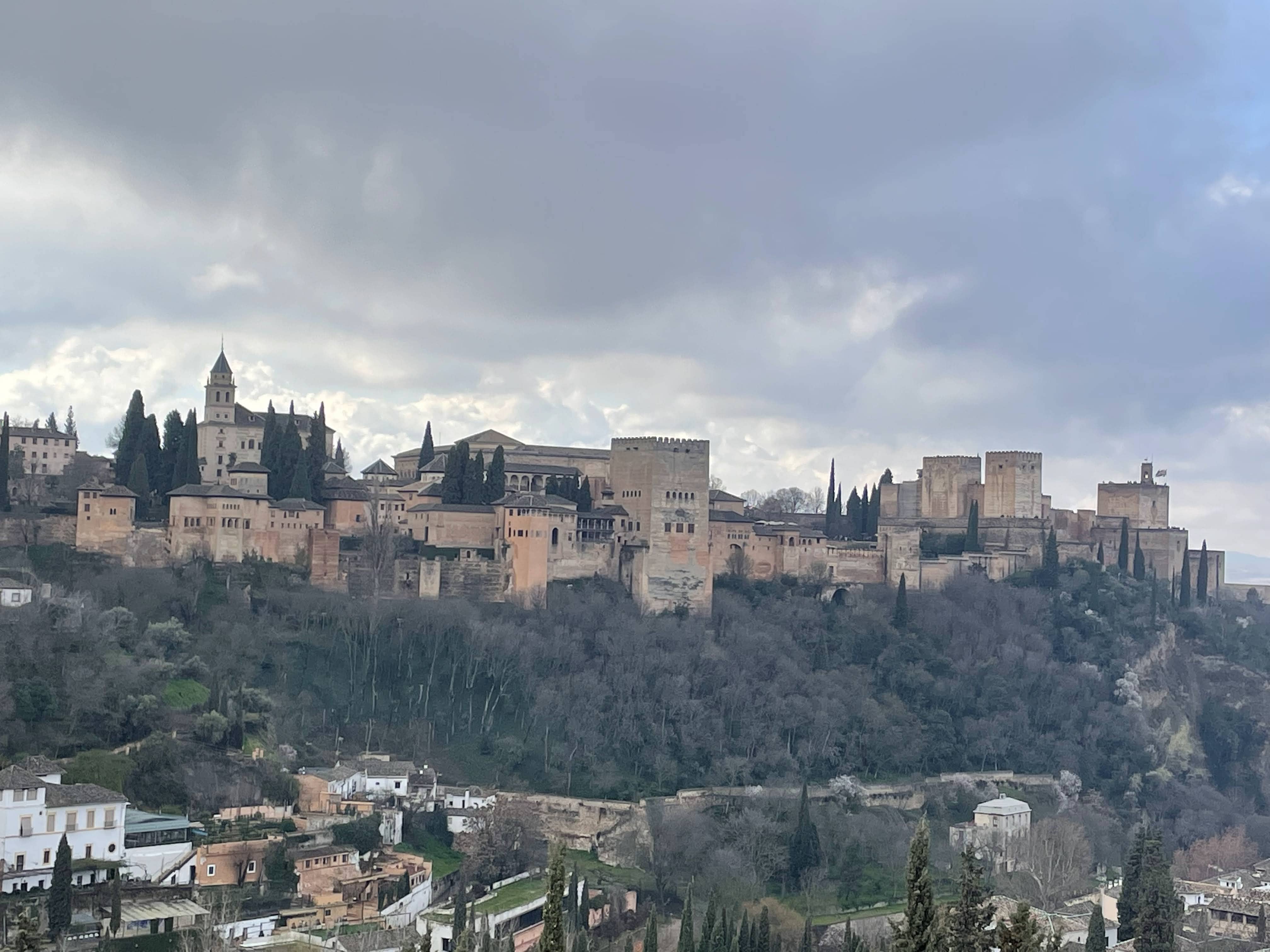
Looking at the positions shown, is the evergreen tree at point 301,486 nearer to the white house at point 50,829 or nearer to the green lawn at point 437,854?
the green lawn at point 437,854

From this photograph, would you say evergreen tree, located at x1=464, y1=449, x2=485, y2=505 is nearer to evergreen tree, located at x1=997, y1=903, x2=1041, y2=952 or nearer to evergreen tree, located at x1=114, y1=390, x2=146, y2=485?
evergreen tree, located at x1=114, y1=390, x2=146, y2=485

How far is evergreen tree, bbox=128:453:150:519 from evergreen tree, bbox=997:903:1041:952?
34.5 meters

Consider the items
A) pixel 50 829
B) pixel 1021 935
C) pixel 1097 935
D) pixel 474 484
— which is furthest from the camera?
pixel 474 484

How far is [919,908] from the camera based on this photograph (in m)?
18.5

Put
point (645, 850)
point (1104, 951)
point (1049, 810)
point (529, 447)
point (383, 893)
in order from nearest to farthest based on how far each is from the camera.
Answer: point (1104, 951), point (383, 893), point (645, 850), point (1049, 810), point (529, 447)

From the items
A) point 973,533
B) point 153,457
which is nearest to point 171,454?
point 153,457

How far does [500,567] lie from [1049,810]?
16675 millimetres

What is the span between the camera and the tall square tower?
52.1m

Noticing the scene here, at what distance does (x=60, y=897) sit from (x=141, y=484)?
20581 mm

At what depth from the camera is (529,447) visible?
5734 centimetres

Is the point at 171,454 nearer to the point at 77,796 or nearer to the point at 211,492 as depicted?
the point at 211,492

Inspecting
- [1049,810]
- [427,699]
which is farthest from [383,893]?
[1049,810]

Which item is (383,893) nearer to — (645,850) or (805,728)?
(645,850)

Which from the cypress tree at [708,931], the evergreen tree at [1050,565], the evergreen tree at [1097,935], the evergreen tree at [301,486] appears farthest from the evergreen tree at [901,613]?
the cypress tree at [708,931]
